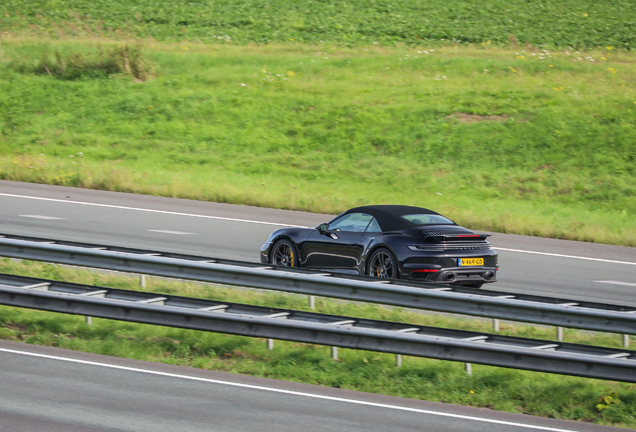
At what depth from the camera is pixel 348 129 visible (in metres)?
28.2

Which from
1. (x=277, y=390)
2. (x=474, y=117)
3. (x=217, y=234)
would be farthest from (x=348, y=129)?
(x=277, y=390)

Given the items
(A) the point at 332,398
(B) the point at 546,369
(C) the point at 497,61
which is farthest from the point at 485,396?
(C) the point at 497,61

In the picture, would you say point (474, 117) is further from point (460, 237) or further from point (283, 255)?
point (460, 237)

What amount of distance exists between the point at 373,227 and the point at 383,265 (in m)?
0.69

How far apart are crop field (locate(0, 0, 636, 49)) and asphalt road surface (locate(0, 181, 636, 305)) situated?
68.7 ft

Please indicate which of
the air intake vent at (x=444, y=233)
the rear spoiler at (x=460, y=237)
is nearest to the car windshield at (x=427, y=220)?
the air intake vent at (x=444, y=233)

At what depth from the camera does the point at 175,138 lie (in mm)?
28188

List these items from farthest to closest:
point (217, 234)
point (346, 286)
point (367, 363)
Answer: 1. point (217, 234)
2. point (346, 286)
3. point (367, 363)

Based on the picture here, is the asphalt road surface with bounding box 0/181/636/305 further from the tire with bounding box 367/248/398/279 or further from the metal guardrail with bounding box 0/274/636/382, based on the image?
the metal guardrail with bounding box 0/274/636/382

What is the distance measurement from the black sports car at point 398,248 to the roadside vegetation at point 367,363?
2.43 feet

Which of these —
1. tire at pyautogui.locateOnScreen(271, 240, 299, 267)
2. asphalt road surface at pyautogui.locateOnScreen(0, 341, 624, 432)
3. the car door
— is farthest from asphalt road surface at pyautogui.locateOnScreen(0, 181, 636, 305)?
asphalt road surface at pyautogui.locateOnScreen(0, 341, 624, 432)

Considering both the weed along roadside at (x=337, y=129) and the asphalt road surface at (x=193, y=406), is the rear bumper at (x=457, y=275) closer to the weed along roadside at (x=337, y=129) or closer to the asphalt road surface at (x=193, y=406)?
the weed along roadside at (x=337, y=129)

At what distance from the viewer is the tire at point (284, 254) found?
13.2 m

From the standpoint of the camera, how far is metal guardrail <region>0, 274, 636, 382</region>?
738 centimetres
